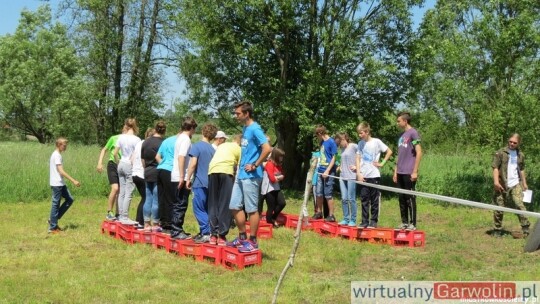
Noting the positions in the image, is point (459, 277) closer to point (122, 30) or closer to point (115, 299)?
point (115, 299)

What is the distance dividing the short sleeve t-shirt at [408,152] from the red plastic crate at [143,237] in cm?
395

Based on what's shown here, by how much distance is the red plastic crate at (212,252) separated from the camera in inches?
281

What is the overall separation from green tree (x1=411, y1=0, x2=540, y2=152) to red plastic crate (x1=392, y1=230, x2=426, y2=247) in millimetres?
5856

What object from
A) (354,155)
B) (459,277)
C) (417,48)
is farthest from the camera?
(417,48)

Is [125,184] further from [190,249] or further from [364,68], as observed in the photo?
[364,68]

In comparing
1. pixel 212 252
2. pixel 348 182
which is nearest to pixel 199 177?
pixel 212 252

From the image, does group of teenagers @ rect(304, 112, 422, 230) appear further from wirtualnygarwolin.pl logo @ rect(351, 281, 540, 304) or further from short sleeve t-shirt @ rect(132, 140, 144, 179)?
wirtualnygarwolin.pl logo @ rect(351, 281, 540, 304)

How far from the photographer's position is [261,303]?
17.8 ft

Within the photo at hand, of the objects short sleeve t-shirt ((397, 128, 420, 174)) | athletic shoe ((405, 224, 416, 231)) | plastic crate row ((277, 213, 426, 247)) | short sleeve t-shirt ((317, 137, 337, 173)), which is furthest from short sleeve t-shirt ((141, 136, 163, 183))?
athletic shoe ((405, 224, 416, 231))

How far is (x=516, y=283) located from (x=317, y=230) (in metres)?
4.48

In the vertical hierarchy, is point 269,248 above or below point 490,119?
below

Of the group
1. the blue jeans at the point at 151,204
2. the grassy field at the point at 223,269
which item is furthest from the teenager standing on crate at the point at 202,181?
the blue jeans at the point at 151,204

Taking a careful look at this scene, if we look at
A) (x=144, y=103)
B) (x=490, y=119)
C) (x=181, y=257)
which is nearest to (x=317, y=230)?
(x=181, y=257)

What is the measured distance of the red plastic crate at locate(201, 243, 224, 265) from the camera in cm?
714
